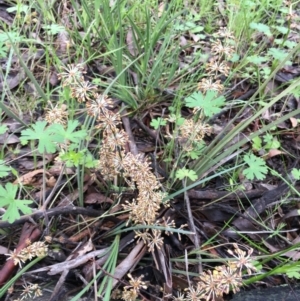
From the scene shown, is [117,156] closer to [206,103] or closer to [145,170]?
[145,170]

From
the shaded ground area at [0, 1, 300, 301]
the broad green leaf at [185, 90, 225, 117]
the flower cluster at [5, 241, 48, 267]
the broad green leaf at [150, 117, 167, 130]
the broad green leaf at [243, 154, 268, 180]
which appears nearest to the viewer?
the flower cluster at [5, 241, 48, 267]

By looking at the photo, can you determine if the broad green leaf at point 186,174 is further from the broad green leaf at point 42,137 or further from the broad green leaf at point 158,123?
the broad green leaf at point 42,137

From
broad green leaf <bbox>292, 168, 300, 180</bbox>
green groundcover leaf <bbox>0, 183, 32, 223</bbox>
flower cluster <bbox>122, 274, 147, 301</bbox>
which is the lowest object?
flower cluster <bbox>122, 274, 147, 301</bbox>

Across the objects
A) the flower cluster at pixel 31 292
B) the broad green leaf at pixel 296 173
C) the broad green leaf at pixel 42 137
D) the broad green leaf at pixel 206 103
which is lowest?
the flower cluster at pixel 31 292

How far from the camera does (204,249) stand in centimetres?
125

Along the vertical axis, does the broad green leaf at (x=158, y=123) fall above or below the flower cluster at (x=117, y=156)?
below

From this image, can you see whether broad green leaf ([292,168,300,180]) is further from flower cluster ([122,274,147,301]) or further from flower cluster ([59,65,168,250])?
flower cluster ([122,274,147,301])

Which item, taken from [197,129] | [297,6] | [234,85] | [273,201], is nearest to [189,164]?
[197,129]

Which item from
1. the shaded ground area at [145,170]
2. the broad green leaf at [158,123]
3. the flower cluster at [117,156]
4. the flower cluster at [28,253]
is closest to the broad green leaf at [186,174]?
the shaded ground area at [145,170]

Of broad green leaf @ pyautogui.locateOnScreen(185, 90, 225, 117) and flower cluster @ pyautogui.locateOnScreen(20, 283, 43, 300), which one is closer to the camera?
flower cluster @ pyautogui.locateOnScreen(20, 283, 43, 300)

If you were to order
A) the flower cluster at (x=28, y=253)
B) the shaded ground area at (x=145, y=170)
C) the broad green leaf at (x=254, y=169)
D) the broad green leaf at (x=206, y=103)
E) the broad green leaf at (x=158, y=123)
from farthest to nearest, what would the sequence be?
the broad green leaf at (x=158, y=123), the broad green leaf at (x=254, y=169), the broad green leaf at (x=206, y=103), the shaded ground area at (x=145, y=170), the flower cluster at (x=28, y=253)

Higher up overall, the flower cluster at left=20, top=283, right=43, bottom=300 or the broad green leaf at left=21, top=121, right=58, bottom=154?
the broad green leaf at left=21, top=121, right=58, bottom=154

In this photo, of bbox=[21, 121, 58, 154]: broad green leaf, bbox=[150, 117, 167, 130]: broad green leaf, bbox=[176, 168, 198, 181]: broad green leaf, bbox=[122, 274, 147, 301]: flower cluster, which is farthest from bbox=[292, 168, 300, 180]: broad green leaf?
bbox=[21, 121, 58, 154]: broad green leaf

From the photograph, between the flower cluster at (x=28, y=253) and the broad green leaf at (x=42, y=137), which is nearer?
the flower cluster at (x=28, y=253)
